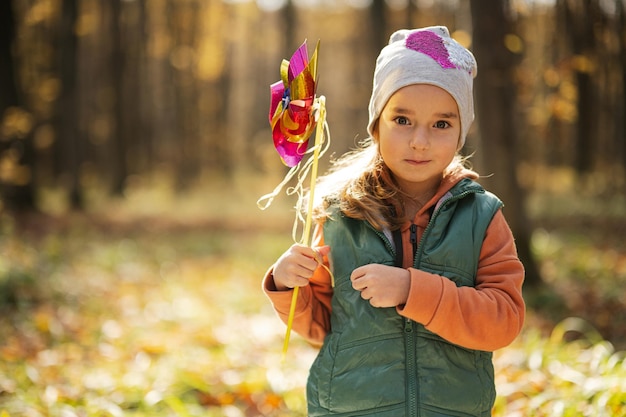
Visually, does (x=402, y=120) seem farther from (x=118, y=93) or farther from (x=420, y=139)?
(x=118, y=93)

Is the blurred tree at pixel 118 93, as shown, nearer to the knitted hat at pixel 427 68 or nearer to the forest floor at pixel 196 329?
the forest floor at pixel 196 329

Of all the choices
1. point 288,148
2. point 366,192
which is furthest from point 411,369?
point 288,148

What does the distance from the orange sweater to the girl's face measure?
0.13 metres

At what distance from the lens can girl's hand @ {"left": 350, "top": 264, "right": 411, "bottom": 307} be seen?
1.90 meters

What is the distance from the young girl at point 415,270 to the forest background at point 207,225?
701 mm

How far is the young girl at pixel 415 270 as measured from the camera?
1937 millimetres

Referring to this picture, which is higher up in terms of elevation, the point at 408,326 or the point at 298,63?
the point at 298,63

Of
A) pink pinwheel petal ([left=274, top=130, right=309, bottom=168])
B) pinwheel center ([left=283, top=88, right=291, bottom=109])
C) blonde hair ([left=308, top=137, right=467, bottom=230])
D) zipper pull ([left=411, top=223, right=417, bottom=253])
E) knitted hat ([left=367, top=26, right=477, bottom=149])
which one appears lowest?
zipper pull ([left=411, top=223, right=417, bottom=253])

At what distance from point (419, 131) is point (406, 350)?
2.41 ft

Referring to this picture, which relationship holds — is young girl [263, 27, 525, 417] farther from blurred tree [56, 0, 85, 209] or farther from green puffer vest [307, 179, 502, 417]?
blurred tree [56, 0, 85, 209]

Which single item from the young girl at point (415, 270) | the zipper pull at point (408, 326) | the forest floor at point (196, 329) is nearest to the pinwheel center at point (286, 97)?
the young girl at point (415, 270)

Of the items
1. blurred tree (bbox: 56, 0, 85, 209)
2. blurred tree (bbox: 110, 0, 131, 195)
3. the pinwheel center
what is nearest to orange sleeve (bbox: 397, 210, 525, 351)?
the pinwheel center

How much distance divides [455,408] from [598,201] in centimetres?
1209

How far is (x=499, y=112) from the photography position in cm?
591
